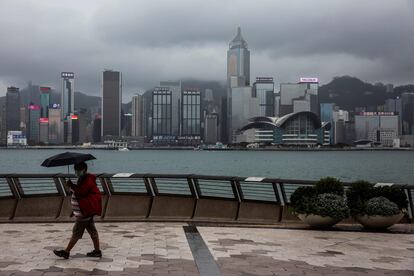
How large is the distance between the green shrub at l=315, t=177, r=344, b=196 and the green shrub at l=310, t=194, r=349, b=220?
51cm

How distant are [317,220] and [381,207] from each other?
1505 millimetres

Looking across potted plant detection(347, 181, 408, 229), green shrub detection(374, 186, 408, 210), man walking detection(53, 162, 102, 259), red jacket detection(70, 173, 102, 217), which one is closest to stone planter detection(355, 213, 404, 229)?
potted plant detection(347, 181, 408, 229)

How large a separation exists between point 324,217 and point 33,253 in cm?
668

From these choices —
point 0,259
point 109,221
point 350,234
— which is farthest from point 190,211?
point 0,259

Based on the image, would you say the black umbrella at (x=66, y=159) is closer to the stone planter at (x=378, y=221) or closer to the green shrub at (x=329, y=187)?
the green shrub at (x=329, y=187)

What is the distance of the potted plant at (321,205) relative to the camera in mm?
12938

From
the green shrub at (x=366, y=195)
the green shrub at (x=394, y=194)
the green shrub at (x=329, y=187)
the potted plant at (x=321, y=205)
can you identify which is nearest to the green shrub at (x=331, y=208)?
the potted plant at (x=321, y=205)

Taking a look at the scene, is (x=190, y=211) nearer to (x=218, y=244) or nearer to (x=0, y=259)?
(x=218, y=244)

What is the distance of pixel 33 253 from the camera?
9664mm

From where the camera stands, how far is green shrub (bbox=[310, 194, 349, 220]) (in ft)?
42.4

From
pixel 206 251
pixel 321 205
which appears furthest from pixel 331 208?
pixel 206 251

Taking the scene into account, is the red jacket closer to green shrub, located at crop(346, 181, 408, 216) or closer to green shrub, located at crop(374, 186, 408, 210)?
green shrub, located at crop(346, 181, 408, 216)

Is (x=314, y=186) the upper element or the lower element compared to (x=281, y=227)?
upper

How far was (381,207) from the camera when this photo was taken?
506 inches
